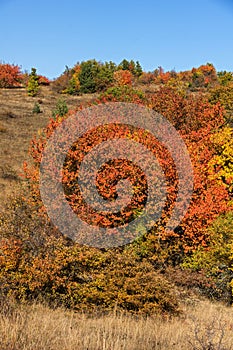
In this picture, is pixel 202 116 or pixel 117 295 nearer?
pixel 117 295

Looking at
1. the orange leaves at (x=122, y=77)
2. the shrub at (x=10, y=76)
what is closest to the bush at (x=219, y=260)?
the orange leaves at (x=122, y=77)

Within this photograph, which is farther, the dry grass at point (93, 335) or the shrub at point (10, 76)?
the shrub at point (10, 76)

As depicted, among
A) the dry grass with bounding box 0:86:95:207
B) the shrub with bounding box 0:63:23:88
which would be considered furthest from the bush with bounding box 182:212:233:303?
the shrub with bounding box 0:63:23:88

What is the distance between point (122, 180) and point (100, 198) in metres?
→ 1.23

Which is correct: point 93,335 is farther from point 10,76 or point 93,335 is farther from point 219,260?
point 10,76

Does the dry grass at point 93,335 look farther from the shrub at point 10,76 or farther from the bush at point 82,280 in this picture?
the shrub at point 10,76

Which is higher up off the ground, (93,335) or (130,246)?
(130,246)

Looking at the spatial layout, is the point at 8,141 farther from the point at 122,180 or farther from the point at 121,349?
the point at 121,349

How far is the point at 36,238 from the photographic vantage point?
43.1 feet

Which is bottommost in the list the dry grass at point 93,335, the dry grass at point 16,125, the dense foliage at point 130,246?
the dry grass at point 93,335

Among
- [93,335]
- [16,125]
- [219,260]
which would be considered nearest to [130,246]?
[219,260]

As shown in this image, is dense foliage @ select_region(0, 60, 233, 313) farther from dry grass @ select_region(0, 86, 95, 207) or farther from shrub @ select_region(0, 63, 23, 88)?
shrub @ select_region(0, 63, 23, 88)

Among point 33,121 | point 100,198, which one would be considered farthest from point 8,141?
point 100,198

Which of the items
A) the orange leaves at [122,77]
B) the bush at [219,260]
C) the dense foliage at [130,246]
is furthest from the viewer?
the orange leaves at [122,77]
